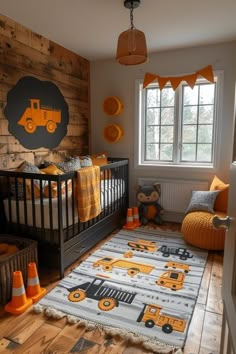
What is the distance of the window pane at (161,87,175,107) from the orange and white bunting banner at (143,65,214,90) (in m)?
0.15

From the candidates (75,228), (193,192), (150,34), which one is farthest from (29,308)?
(150,34)

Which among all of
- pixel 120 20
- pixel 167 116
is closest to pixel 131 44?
pixel 120 20

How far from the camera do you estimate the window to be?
131 inches

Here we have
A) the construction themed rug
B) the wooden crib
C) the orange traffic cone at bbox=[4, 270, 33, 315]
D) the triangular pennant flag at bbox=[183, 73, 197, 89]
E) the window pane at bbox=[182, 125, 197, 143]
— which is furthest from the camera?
the window pane at bbox=[182, 125, 197, 143]

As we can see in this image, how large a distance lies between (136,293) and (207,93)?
2.64 metres

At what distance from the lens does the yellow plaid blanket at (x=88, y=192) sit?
228 cm

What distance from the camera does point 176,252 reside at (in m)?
2.63

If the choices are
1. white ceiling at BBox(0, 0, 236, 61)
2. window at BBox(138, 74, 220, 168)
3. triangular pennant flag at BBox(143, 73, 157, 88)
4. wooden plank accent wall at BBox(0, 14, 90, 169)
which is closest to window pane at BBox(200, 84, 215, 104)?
window at BBox(138, 74, 220, 168)

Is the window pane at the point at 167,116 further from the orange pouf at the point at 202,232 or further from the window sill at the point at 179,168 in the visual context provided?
the orange pouf at the point at 202,232

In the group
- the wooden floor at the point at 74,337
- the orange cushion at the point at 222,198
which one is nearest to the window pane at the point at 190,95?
the orange cushion at the point at 222,198

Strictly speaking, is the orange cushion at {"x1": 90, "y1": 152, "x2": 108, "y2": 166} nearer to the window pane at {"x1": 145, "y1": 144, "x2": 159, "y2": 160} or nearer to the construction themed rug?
the window pane at {"x1": 145, "y1": 144, "x2": 159, "y2": 160}

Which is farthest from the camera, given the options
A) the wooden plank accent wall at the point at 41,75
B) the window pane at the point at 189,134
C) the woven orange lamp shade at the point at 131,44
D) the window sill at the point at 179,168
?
the window pane at the point at 189,134

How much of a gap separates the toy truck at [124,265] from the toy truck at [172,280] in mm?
155

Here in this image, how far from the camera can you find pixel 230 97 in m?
3.10
